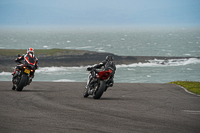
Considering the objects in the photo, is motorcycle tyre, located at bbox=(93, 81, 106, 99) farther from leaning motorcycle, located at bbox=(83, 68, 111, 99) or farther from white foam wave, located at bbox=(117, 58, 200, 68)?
white foam wave, located at bbox=(117, 58, 200, 68)

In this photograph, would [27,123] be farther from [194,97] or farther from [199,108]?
[194,97]

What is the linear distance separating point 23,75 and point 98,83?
166 inches

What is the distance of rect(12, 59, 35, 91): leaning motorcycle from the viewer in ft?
53.4

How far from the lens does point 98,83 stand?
1389 cm

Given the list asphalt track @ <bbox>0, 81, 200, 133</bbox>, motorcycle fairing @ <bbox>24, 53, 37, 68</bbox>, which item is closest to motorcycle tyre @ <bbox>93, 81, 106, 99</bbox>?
asphalt track @ <bbox>0, 81, 200, 133</bbox>

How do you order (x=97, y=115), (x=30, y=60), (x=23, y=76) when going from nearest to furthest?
(x=97, y=115)
(x=23, y=76)
(x=30, y=60)

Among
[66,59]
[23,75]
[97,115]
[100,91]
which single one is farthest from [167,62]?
[97,115]

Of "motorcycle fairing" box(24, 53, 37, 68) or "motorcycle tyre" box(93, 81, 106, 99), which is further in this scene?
"motorcycle fairing" box(24, 53, 37, 68)

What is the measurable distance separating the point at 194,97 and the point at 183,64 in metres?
77.4

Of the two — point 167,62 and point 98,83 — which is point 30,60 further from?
point 167,62

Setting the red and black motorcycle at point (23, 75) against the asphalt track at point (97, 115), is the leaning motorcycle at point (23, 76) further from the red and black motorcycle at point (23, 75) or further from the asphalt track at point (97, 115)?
the asphalt track at point (97, 115)

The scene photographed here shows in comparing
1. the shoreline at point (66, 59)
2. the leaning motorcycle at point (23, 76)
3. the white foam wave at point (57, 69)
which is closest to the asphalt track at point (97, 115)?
the leaning motorcycle at point (23, 76)

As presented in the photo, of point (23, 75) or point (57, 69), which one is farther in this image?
point (57, 69)

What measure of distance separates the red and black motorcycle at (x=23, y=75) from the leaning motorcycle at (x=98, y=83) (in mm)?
3210
